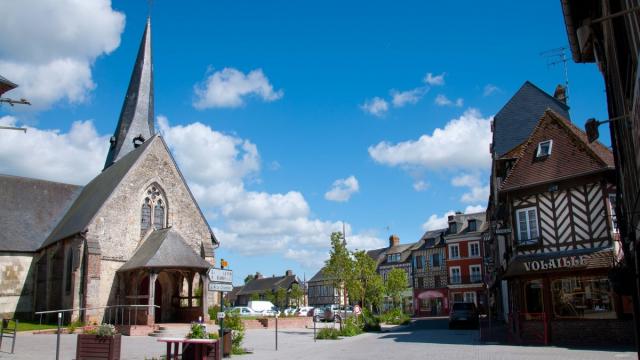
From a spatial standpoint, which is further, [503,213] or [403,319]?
[403,319]

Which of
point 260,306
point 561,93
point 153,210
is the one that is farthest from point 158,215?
point 260,306

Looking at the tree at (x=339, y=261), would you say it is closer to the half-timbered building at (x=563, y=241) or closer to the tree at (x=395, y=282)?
the half-timbered building at (x=563, y=241)

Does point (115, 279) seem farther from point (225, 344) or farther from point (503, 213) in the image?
point (503, 213)

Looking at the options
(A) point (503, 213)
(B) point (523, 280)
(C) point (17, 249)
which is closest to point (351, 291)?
(A) point (503, 213)

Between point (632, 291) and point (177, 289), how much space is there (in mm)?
24838

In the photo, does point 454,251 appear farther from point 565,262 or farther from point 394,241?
point 565,262

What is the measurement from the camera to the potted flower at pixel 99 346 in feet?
40.2


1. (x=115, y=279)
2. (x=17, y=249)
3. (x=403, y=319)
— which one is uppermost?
(x=17, y=249)

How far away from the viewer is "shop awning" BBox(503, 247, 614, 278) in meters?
17.2

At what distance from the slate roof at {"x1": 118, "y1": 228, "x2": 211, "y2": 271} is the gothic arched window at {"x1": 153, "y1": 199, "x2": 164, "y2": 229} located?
2.32 meters

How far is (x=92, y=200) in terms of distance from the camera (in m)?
31.7

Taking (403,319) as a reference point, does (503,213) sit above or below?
above

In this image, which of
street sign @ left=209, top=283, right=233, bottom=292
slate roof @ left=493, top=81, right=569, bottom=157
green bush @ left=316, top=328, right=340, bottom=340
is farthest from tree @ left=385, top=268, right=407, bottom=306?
street sign @ left=209, top=283, right=233, bottom=292

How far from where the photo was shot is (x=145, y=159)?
31375mm
